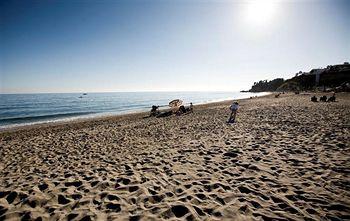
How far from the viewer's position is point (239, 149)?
27.4ft

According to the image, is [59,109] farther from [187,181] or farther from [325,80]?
[325,80]

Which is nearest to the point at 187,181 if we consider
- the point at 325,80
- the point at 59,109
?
the point at 59,109

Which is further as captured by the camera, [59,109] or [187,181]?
[59,109]

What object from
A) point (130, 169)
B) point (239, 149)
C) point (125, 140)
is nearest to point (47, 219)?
point (130, 169)

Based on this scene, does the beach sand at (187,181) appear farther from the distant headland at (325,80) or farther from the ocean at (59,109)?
the distant headland at (325,80)

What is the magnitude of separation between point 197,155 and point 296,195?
367cm

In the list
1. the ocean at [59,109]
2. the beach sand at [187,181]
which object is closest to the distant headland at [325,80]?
the ocean at [59,109]

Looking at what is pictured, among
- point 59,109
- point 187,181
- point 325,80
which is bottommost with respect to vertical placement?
point 59,109

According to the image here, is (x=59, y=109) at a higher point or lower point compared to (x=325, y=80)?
lower

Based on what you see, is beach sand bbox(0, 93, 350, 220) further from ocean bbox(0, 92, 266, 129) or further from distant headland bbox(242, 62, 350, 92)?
distant headland bbox(242, 62, 350, 92)

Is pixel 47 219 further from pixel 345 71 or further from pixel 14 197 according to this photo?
pixel 345 71

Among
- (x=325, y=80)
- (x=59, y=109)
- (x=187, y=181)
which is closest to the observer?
(x=187, y=181)

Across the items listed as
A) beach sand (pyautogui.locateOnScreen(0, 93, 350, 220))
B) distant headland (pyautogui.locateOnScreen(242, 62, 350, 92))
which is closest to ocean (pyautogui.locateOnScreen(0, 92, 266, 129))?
beach sand (pyautogui.locateOnScreen(0, 93, 350, 220))

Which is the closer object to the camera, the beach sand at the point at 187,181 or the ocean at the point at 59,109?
the beach sand at the point at 187,181
